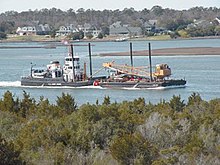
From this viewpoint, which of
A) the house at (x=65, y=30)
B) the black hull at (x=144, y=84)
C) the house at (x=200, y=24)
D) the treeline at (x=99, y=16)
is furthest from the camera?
the treeline at (x=99, y=16)

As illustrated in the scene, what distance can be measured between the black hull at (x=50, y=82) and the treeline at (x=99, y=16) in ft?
298

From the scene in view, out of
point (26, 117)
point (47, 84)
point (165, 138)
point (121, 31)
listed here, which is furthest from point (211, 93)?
point (121, 31)

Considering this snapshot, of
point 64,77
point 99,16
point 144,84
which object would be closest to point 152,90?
point 144,84

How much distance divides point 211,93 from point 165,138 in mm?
25671

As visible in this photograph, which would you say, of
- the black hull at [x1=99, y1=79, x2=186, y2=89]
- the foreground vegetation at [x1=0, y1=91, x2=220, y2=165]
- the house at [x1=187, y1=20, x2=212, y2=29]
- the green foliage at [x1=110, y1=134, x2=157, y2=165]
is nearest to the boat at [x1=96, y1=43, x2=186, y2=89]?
the black hull at [x1=99, y1=79, x2=186, y2=89]

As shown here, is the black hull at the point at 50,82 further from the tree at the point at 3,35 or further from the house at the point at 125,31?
the tree at the point at 3,35

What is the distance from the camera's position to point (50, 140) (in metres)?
17.8

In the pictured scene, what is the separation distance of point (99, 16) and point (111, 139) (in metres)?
143

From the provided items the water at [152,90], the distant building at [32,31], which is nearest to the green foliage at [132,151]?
the water at [152,90]

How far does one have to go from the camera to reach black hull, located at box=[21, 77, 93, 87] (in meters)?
51.7

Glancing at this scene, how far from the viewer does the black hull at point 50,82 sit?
170ft

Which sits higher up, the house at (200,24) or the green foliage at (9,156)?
the green foliage at (9,156)

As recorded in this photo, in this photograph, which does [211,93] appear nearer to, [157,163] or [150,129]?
[150,129]

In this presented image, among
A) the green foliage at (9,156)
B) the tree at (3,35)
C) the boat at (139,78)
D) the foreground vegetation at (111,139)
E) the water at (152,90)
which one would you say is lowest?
the tree at (3,35)
